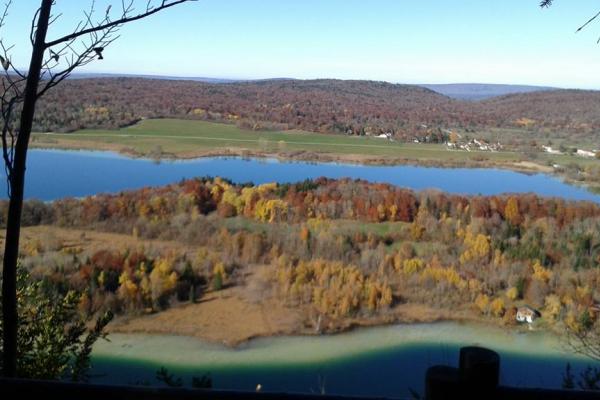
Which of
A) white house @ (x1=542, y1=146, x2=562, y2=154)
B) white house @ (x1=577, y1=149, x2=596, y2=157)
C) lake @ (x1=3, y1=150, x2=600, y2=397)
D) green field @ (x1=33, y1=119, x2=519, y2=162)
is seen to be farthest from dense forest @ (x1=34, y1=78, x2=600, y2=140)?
lake @ (x1=3, y1=150, x2=600, y2=397)

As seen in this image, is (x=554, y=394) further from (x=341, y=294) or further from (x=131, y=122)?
(x=131, y=122)

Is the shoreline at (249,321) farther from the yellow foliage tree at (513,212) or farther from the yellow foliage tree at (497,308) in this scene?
the yellow foliage tree at (513,212)

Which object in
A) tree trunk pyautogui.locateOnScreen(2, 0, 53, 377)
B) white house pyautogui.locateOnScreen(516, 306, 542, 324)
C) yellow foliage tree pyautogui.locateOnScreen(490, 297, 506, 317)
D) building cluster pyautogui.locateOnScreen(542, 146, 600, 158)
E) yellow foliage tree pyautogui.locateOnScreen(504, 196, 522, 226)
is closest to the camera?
tree trunk pyautogui.locateOnScreen(2, 0, 53, 377)

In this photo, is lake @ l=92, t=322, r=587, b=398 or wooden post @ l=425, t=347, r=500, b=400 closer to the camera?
wooden post @ l=425, t=347, r=500, b=400

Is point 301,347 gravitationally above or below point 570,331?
below

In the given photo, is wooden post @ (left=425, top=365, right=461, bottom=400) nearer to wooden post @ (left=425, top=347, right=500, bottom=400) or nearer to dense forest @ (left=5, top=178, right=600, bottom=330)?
wooden post @ (left=425, top=347, right=500, bottom=400)

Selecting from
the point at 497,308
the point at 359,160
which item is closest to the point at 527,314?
the point at 497,308

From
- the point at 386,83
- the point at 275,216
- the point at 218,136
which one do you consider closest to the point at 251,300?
the point at 275,216
